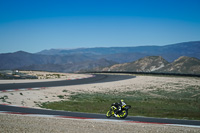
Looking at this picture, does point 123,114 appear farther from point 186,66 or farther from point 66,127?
point 186,66

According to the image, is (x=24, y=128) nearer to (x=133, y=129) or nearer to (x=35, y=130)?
(x=35, y=130)

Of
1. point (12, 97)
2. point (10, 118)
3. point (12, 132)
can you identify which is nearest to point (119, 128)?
point (12, 132)

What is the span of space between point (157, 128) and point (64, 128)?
12.1 ft

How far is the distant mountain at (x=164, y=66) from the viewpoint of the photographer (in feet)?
343

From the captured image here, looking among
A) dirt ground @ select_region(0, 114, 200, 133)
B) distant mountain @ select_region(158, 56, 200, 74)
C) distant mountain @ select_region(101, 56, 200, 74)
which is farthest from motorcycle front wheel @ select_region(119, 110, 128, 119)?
distant mountain @ select_region(158, 56, 200, 74)

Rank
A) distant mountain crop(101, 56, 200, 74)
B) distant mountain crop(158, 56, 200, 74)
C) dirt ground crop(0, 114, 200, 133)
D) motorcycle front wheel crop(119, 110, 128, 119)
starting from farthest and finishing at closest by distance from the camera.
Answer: distant mountain crop(101, 56, 200, 74)
distant mountain crop(158, 56, 200, 74)
motorcycle front wheel crop(119, 110, 128, 119)
dirt ground crop(0, 114, 200, 133)

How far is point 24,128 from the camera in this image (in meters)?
10.4

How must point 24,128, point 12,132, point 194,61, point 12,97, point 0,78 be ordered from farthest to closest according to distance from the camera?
point 194,61 → point 0,78 → point 12,97 → point 24,128 → point 12,132

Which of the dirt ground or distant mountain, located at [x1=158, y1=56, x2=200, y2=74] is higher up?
distant mountain, located at [x1=158, y1=56, x2=200, y2=74]

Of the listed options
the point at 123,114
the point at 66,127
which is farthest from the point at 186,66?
the point at 66,127

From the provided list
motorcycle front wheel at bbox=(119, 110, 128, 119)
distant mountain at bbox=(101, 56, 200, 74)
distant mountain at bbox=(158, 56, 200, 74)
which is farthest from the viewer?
distant mountain at bbox=(101, 56, 200, 74)

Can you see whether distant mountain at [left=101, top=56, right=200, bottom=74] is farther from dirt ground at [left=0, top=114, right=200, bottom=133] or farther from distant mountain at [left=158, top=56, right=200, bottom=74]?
dirt ground at [left=0, top=114, right=200, bottom=133]

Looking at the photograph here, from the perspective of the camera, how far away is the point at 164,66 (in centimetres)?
12875

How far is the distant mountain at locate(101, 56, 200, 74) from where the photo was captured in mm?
104469
